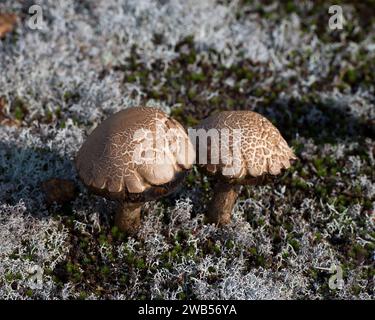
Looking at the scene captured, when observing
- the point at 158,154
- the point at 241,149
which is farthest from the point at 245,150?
the point at 158,154

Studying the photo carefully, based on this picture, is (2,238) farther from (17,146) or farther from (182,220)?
(182,220)

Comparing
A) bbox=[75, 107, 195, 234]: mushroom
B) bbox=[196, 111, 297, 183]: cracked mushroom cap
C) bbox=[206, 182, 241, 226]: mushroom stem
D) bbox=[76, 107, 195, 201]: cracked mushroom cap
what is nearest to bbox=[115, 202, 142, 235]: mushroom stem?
bbox=[75, 107, 195, 234]: mushroom

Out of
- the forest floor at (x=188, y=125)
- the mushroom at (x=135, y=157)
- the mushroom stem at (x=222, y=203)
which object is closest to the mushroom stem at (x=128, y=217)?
the forest floor at (x=188, y=125)

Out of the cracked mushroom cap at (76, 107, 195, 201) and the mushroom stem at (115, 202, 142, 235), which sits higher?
the cracked mushroom cap at (76, 107, 195, 201)

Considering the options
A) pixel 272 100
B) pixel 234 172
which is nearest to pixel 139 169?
pixel 234 172

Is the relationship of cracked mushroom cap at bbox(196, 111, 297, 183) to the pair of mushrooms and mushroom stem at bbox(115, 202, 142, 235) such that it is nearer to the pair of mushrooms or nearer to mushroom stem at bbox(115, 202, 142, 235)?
the pair of mushrooms

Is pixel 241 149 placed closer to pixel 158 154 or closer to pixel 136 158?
pixel 158 154

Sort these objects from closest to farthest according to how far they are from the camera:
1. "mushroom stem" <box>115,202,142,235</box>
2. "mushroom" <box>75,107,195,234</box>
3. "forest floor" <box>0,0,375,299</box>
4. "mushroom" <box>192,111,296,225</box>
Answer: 1. "mushroom" <box>75,107,195,234</box>
2. "mushroom" <box>192,111,296,225</box>
3. "mushroom stem" <box>115,202,142,235</box>
4. "forest floor" <box>0,0,375,299</box>
